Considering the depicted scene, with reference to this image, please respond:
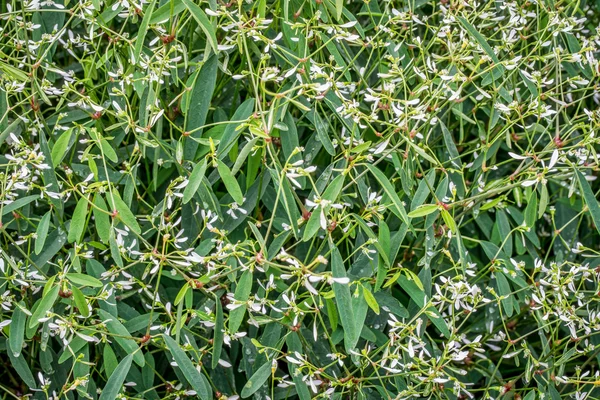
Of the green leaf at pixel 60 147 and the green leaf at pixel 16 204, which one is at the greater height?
the green leaf at pixel 60 147

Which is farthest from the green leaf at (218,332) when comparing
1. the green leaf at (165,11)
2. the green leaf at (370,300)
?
the green leaf at (165,11)

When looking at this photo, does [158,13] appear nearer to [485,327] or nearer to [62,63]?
[62,63]

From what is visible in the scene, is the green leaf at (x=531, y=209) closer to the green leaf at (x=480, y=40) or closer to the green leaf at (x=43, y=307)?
the green leaf at (x=480, y=40)

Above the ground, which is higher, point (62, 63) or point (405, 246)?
point (62, 63)

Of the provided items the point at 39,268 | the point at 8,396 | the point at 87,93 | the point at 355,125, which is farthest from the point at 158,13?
the point at 8,396

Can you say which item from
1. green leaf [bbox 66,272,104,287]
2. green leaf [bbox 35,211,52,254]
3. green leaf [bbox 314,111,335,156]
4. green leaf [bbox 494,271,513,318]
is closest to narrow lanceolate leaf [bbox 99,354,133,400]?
green leaf [bbox 66,272,104,287]

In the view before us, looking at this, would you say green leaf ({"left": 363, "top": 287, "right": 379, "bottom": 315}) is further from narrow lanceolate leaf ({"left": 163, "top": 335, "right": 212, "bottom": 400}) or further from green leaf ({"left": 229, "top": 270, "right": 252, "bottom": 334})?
narrow lanceolate leaf ({"left": 163, "top": 335, "right": 212, "bottom": 400})

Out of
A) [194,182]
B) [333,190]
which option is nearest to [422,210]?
[333,190]
